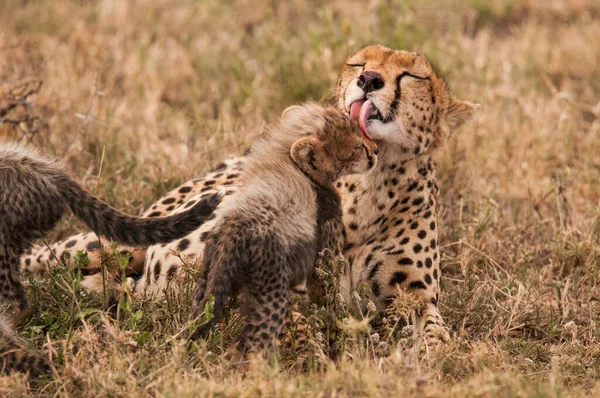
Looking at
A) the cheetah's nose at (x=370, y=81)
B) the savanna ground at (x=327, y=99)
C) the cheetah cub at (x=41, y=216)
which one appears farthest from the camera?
the cheetah's nose at (x=370, y=81)

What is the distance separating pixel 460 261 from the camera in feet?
14.4

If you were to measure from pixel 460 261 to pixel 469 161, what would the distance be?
1.20 m

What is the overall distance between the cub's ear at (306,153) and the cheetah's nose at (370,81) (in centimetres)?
38

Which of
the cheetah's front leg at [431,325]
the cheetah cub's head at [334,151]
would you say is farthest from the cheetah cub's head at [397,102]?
the cheetah's front leg at [431,325]

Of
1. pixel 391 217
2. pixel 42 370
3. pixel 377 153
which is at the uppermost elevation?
pixel 377 153

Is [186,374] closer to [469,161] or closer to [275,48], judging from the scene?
[469,161]

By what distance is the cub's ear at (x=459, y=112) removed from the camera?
416 cm

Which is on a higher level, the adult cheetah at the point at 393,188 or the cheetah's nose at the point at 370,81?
the cheetah's nose at the point at 370,81

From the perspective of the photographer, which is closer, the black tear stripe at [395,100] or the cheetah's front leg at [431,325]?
the cheetah's front leg at [431,325]

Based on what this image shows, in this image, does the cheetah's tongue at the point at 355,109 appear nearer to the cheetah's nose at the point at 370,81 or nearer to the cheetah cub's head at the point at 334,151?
the cheetah's nose at the point at 370,81

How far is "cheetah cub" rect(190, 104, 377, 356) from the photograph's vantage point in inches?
128

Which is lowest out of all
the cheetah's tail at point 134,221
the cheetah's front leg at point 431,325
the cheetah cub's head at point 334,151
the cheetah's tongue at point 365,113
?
the cheetah's front leg at point 431,325

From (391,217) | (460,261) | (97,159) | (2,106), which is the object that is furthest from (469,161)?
(2,106)

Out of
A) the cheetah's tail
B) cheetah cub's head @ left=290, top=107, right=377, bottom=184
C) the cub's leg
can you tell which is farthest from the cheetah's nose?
the cub's leg
